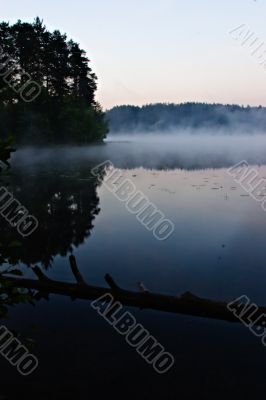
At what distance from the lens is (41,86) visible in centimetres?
7238

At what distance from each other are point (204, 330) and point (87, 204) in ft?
60.6

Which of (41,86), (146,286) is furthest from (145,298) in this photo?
(41,86)

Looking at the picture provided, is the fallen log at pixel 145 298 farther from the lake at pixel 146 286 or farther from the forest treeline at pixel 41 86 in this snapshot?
the forest treeline at pixel 41 86

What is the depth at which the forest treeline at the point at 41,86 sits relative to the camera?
68000 mm

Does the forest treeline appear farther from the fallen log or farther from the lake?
the fallen log

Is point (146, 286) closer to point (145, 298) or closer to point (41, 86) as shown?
point (145, 298)

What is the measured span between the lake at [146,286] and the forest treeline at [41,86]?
44.9m

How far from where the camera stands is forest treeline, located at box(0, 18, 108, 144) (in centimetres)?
6800

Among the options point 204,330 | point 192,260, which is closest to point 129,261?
point 192,260

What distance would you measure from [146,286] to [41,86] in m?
66.9

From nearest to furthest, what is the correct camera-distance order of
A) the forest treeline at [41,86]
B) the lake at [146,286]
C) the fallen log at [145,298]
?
Answer: the lake at [146,286]
the fallen log at [145,298]
the forest treeline at [41,86]

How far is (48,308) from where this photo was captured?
11031 millimetres

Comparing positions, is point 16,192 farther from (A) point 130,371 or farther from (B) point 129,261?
(A) point 130,371

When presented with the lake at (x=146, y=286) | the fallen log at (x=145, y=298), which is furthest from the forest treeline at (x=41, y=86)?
the fallen log at (x=145, y=298)
